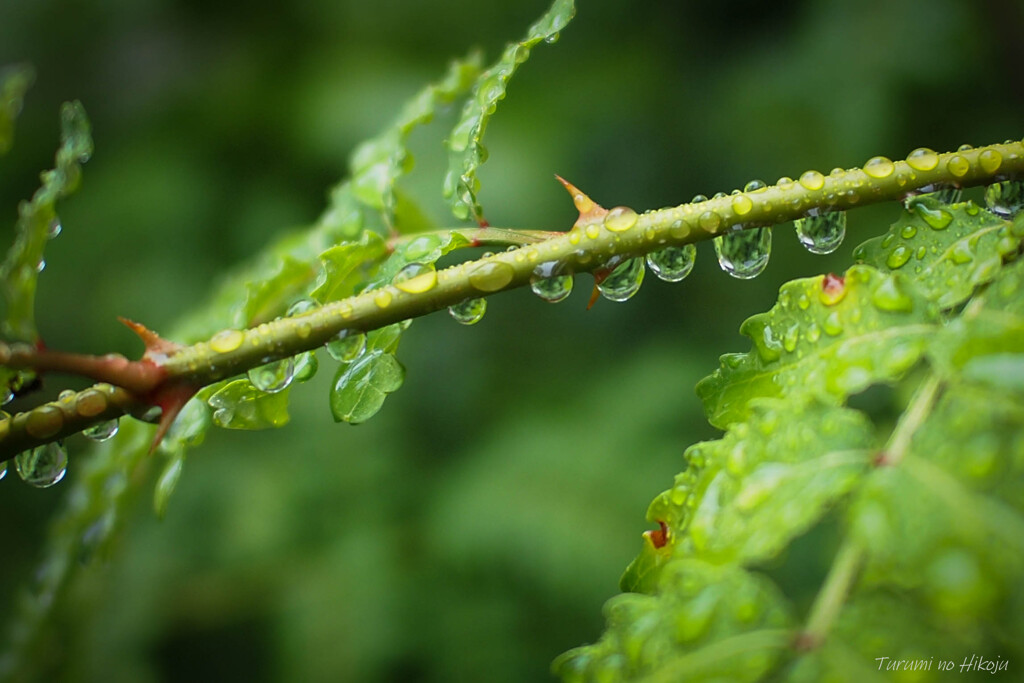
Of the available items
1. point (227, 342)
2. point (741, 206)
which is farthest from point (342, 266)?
point (741, 206)

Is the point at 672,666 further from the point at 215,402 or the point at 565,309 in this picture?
the point at 565,309

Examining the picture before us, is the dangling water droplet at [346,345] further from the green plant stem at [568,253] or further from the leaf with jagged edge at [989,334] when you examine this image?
the leaf with jagged edge at [989,334]

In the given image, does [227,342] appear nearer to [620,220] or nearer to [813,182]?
[620,220]

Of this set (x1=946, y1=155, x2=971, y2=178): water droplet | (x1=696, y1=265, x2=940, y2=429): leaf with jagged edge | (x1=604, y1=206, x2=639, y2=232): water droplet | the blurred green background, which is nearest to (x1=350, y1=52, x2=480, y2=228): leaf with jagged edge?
(x1=604, y1=206, x2=639, y2=232): water droplet

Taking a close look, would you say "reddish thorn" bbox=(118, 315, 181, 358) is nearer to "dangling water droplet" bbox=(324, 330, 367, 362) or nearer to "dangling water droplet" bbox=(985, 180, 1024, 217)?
"dangling water droplet" bbox=(324, 330, 367, 362)

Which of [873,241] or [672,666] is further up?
[873,241]

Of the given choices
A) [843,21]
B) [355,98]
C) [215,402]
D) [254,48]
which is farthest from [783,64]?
[215,402]
